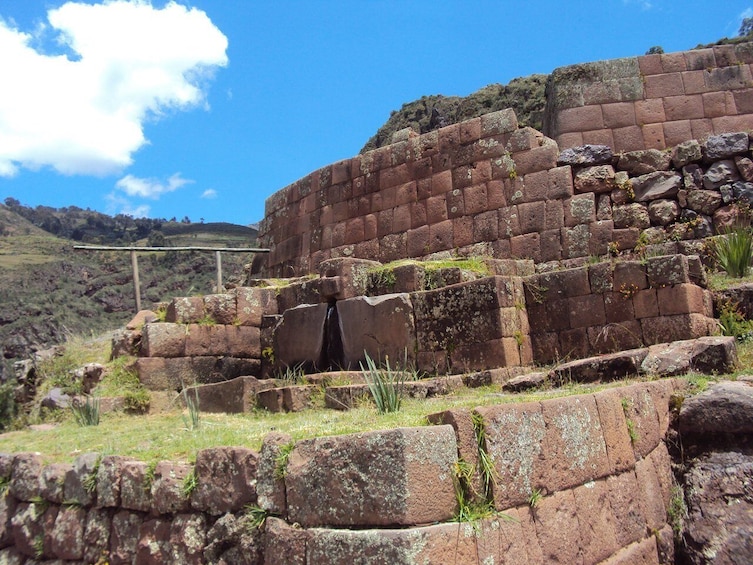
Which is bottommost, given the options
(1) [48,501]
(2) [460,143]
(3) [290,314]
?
(1) [48,501]

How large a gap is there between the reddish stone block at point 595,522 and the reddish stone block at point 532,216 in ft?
21.5

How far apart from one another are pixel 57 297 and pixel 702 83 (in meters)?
33.3

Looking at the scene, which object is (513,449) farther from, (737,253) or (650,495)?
(737,253)

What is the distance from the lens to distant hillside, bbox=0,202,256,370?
32562 mm

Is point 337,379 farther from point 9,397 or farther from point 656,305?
point 9,397

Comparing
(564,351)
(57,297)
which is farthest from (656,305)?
(57,297)

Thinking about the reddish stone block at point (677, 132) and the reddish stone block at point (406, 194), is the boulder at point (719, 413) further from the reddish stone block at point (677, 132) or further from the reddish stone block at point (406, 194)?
the reddish stone block at point (406, 194)

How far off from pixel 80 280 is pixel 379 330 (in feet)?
119

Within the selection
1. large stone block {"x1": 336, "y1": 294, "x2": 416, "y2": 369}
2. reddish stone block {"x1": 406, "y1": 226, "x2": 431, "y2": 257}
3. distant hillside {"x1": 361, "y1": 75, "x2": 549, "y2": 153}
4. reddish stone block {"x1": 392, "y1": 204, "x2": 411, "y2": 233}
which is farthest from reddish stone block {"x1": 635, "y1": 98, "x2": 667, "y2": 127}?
large stone block {"x1": 336, "y1": 294, "x2": 416, "y2": 369}

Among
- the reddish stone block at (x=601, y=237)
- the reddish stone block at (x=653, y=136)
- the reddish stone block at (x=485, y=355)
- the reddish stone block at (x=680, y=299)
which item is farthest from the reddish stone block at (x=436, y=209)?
the reddish stone block at (x=680, y=299)

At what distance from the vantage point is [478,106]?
19.3 meters

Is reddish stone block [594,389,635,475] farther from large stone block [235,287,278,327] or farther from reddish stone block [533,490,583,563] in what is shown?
large stone block [235,287,278,327]

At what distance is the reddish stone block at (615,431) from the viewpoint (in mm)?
4848

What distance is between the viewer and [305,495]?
3.91m
